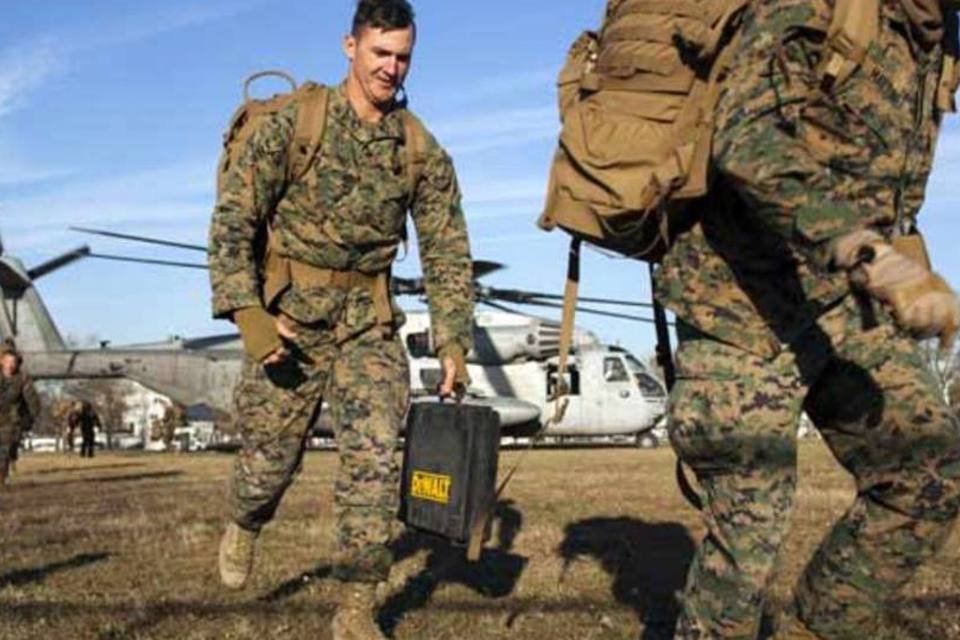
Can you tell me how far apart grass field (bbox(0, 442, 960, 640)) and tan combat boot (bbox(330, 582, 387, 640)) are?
1.23ft

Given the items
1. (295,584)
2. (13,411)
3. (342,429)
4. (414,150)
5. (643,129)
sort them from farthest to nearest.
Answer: (13,411) → (295,584) → (414,150) → (342,429) → (643,129)

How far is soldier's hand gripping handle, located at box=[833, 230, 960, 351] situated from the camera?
97.3 inches

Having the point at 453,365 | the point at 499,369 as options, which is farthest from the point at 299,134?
the point at 499,369

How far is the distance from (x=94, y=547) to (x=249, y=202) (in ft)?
13.3

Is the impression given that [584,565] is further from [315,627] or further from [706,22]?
[706,22]

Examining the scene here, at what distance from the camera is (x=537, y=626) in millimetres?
5426

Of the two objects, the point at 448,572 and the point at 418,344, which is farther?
the point at 418,344

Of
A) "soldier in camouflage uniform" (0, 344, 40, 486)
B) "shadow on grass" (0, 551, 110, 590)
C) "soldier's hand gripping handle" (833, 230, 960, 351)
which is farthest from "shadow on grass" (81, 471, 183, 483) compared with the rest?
"soldier's hand gripping handle" (833, 230, 960, 351)

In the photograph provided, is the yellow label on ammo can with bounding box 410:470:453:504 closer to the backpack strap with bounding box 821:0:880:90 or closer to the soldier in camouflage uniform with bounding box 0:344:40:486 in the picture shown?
the backpack strap with bounding box 821:0:880:90

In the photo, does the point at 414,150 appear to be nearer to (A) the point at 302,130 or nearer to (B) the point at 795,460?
(A) the point at 302,130

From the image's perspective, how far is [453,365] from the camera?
5.54 m

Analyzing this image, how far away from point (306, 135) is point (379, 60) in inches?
17.4

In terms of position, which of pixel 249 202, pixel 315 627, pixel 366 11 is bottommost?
pixel 315 627

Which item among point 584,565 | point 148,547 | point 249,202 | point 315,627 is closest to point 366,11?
point 249,202
